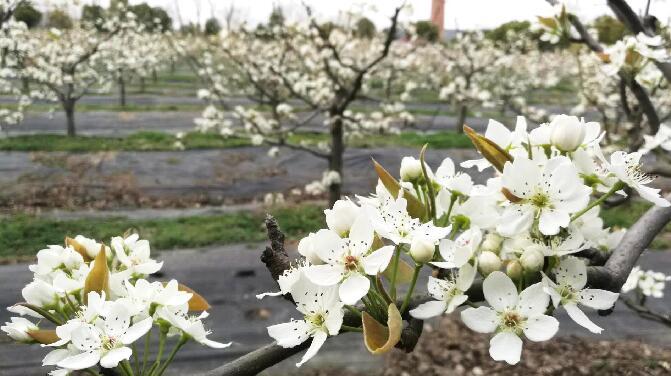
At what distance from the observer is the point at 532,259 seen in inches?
36.6

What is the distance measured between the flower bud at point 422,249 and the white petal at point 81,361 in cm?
54

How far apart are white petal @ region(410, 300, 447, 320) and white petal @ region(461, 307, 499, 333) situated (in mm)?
48

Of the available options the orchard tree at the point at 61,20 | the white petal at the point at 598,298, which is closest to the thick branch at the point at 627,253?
the white petal at the point at 598,298

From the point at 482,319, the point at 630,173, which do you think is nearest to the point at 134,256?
the point at 482,319

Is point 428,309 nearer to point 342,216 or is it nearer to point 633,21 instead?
point 342,216

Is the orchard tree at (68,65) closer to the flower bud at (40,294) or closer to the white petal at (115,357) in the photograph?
the flower bud at (40,294)

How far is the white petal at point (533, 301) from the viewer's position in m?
0.90

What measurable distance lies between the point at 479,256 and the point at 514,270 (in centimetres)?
7

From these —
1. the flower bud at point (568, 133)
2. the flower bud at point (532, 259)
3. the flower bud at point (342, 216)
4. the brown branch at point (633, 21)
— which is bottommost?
the flower bud at point (532, 259)

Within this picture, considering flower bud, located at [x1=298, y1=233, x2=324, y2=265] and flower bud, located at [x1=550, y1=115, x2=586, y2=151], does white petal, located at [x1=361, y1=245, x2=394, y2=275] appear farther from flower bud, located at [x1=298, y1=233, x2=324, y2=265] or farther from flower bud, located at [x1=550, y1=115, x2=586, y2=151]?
flower bud, located at [x1=550, y1=115, x2=586, y2=151]

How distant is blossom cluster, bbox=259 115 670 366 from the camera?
0.88m

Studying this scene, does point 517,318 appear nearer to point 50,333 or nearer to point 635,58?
point 50,333

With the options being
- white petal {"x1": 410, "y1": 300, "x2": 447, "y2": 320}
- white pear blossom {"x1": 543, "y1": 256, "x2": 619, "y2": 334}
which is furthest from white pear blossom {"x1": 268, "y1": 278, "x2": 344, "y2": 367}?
white pear blossom {"x1": 543, "y1": 256, "x2": 619, "y2": 334}

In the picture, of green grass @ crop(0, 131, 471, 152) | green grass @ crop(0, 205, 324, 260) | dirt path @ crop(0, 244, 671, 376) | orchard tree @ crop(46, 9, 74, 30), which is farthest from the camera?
orchard tree @ crop(46, 9, 74, 30)
